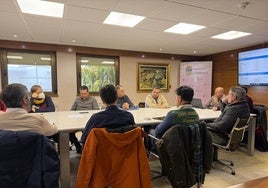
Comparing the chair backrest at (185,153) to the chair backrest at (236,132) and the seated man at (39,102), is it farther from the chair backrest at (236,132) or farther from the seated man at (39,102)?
the seated man at (39,102)

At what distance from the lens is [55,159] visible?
1378mm

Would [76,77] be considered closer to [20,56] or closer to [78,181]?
[20,56]

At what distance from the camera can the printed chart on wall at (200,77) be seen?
6265 mm

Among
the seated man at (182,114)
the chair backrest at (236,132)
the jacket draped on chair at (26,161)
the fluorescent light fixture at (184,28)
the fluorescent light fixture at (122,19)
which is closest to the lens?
the jacket draped on chair at (26,161)

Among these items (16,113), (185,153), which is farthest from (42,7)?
(185,153)

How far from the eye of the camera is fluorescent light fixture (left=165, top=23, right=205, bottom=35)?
11.7 ft

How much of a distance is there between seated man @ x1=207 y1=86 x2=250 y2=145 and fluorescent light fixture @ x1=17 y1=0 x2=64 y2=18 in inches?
104

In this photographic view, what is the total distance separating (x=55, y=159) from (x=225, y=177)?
2117mm

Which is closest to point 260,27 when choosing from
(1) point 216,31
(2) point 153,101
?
(1) point 216,31

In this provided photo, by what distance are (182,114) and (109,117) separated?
719 mm

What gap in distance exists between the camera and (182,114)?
1897 millimetres

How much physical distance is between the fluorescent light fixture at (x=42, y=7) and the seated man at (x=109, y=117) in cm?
169

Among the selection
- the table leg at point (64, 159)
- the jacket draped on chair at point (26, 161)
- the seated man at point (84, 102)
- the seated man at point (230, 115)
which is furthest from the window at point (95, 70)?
the jacket draped on chair at point (26, 161)

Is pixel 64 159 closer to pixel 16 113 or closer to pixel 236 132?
pixel 16 113
